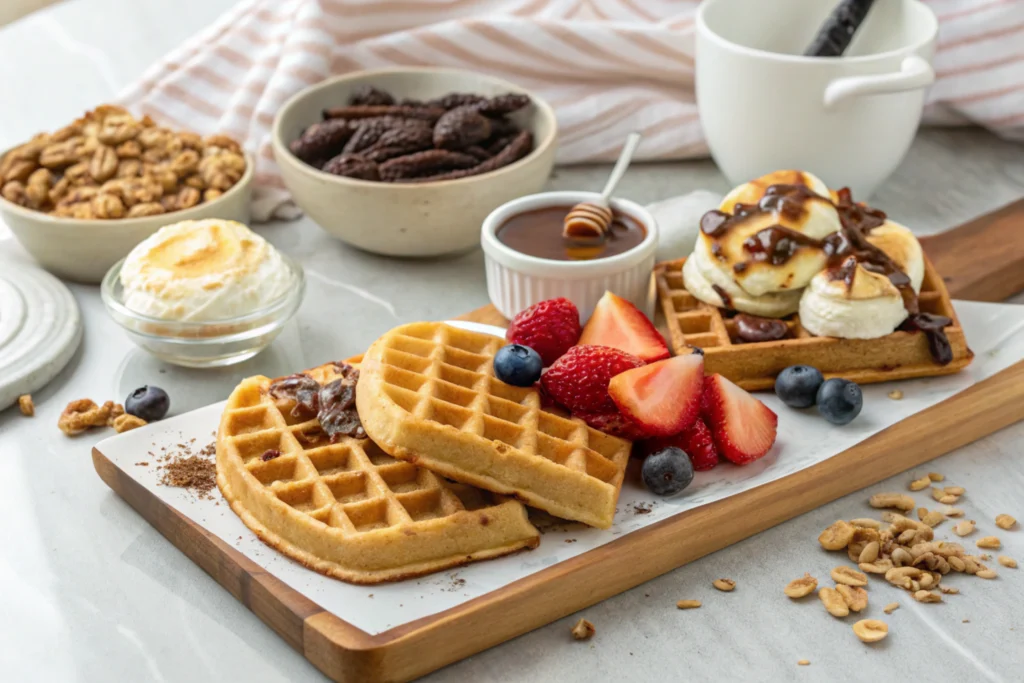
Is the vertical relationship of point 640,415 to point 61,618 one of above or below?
above

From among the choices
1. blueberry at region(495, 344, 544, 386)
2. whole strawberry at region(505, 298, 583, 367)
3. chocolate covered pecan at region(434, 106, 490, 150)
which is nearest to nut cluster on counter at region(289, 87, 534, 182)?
chocolate covered pecan at region(434, 106, 490, 150)

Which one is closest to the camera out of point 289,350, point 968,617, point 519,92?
point 968,617

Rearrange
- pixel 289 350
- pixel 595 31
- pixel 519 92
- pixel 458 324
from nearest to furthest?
pixel 458 324 < pixel 289 350 < pixel 519 92 < pixel 595 31

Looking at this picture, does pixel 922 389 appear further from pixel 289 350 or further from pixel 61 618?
pixel 61 618

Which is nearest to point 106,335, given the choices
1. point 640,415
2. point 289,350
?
point 289,350

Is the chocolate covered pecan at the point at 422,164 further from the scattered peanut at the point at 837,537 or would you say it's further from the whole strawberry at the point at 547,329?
the scattered peanut at the point at 837,537

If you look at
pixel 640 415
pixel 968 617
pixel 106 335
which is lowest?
pixel 106 335

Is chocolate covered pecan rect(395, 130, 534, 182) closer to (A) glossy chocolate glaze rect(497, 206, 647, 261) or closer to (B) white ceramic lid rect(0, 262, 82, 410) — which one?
(A) glossy chocolate glaze rect(497, 206, 647, 261)
